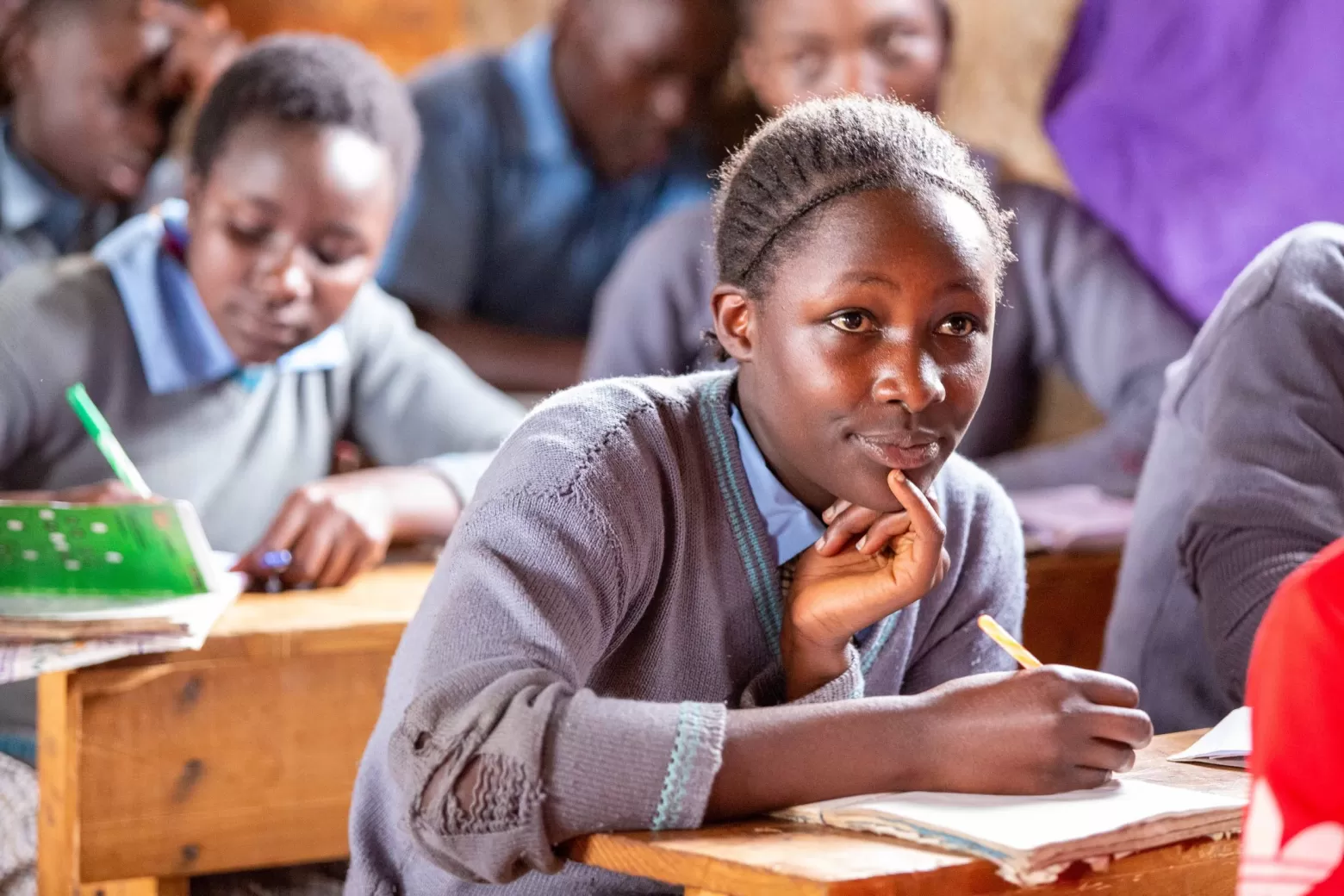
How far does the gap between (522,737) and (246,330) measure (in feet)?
4.32

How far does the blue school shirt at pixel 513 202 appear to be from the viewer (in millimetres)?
3186

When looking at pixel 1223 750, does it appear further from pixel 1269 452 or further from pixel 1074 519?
pixel 1074 519

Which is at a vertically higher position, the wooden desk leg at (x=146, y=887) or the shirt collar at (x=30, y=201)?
the shirt collar at (x=30, y=201)

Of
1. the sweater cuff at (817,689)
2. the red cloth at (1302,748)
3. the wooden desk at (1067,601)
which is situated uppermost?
the red cloth at (1302,748)

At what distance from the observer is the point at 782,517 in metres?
1.31

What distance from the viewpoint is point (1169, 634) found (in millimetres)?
1727

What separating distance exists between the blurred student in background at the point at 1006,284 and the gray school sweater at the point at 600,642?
137 centimetres

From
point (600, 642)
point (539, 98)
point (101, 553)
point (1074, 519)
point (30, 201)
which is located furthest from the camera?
point (539, 98)

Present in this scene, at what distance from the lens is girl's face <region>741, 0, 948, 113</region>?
112 inches

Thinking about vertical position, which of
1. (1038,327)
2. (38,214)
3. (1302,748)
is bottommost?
(1038,327)

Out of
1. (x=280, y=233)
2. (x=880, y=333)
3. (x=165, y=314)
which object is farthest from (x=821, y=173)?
(x=165, y=314)

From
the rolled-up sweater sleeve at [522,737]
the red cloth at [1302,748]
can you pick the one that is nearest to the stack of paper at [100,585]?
the rolled-up sweater sleeve at [522,737]

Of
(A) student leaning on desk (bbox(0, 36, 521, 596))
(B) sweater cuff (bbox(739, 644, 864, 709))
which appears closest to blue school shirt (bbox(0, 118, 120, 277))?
(A) student leaning on desk (bbox(0, 36, 521, 596))

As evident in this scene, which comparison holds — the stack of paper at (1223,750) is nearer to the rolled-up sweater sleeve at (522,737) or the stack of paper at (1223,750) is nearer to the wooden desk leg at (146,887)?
the rolled-up sweater sleeve at (522,737)
